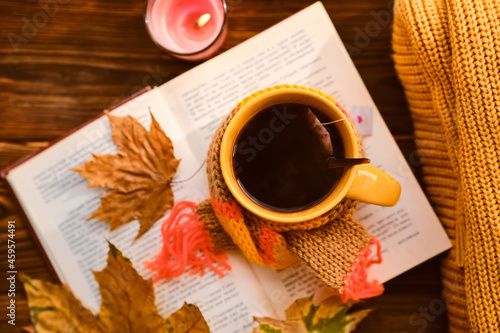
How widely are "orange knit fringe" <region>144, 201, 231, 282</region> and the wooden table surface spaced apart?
219mm

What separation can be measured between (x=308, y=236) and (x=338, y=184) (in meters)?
0.11

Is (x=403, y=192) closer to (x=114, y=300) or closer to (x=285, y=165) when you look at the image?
(x=285, y=165)

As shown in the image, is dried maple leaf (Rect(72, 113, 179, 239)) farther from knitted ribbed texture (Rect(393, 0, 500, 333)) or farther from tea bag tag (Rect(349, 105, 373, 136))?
knitted ribbed texture (Rect(393, 0, 500, 333))

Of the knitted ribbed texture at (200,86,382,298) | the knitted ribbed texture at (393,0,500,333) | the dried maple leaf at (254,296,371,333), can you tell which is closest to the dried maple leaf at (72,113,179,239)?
the knitted ribbed texture at (200,86,382,298)

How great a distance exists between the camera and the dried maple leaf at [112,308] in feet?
2.13

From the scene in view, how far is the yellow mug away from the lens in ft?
1.68

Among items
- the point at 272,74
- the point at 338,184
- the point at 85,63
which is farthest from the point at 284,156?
the point at 85,63

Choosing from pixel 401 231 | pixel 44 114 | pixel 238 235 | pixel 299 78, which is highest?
pixel 44 114

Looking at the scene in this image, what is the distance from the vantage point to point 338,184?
0.53m

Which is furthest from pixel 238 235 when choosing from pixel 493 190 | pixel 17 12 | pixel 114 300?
pixel 17 12

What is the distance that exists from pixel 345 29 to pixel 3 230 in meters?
0.72

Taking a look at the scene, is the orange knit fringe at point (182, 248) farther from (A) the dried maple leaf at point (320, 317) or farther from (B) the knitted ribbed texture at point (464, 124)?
(B) the knitted ribbed texture at point (464, 124)

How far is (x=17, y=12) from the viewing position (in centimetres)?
74

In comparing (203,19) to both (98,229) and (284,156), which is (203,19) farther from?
(98,229)
